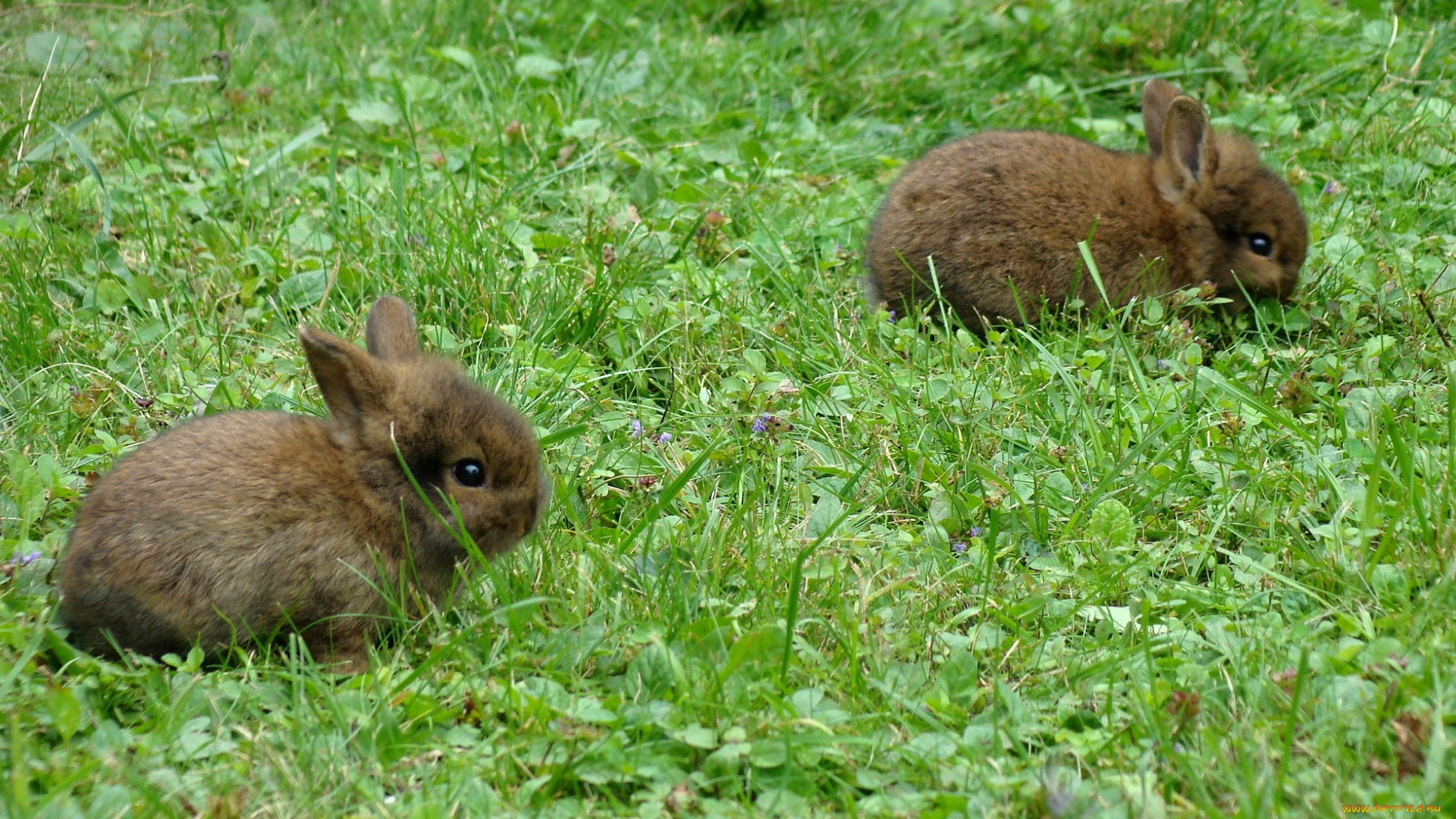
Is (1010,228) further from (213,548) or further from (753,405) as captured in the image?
(213,548)

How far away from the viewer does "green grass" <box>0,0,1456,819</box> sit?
2.89 m

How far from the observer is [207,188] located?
5.50 metres

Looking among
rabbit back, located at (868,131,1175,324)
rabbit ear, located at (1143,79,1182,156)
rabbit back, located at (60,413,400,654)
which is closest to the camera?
rabbit back, located at (60,413,400,654)

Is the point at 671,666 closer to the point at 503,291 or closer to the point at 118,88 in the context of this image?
the point at 503,291

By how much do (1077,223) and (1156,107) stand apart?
0.87 m

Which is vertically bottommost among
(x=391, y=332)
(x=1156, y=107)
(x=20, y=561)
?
(x=1156, y=107)

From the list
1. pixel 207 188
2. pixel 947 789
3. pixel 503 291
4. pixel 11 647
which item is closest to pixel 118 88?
pixel 207 188

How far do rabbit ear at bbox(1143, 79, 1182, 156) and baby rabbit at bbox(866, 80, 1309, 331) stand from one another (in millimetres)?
163

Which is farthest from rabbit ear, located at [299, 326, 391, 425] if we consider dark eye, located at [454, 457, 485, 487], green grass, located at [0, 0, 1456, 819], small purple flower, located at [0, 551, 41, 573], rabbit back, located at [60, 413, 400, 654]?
small purple flower, located at [0, 551, 41, 573]

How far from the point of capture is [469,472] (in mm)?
3572

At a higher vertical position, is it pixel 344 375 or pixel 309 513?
pixel 344 375

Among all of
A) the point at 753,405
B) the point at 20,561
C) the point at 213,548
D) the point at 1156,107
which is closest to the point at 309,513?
the point at 213,548

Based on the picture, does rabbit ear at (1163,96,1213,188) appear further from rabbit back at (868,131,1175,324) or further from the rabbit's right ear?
rabbit back at (868,131,1175,324)

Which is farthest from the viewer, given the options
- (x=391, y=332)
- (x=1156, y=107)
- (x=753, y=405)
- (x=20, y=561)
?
(x=1156, y=107)
